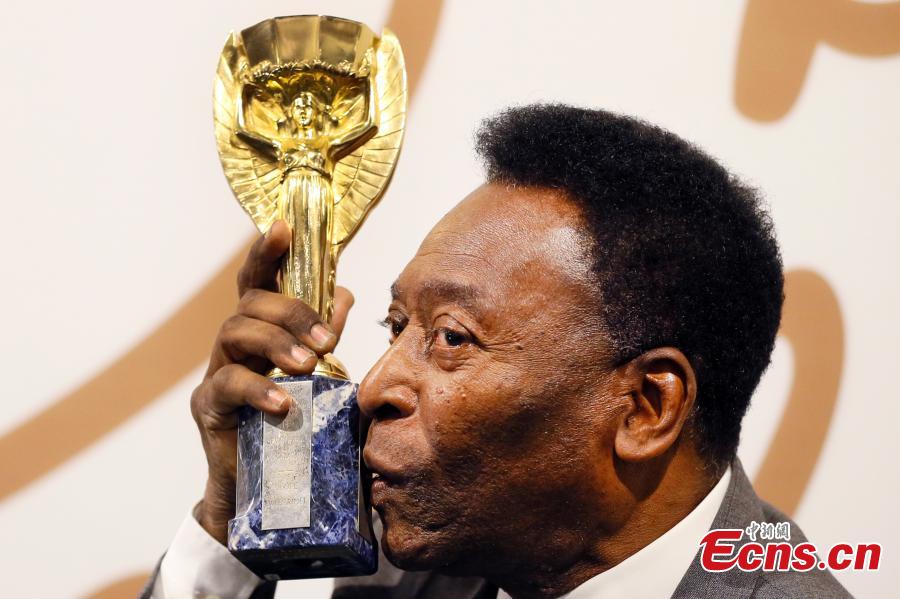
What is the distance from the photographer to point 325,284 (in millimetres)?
1976

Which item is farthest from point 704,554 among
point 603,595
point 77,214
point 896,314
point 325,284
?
point 77,214

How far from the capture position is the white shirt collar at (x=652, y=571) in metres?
1.83

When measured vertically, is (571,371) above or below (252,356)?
above

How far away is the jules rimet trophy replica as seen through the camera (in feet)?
5.98

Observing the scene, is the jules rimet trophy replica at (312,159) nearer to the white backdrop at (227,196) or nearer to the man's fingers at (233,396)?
the man's fingers at (233,396)

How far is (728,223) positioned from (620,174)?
0.61 ft

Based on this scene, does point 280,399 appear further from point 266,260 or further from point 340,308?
point 340,308

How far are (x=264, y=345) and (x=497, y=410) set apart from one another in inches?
15.4

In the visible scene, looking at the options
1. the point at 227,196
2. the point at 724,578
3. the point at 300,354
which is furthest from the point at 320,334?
the point at 227,196

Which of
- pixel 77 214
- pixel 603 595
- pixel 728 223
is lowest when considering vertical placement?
pixel 603 595

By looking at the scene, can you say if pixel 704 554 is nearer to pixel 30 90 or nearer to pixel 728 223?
pixel 728 223

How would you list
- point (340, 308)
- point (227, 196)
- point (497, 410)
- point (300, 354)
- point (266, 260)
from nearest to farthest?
1. point (497, 410)
2. point (300, 354)
3. point (266, 260)
4. point (340, 308)
5. point (227, 196)

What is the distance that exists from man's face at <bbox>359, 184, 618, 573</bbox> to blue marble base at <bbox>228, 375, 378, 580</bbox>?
0.04 metres

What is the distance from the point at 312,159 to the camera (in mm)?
2018
